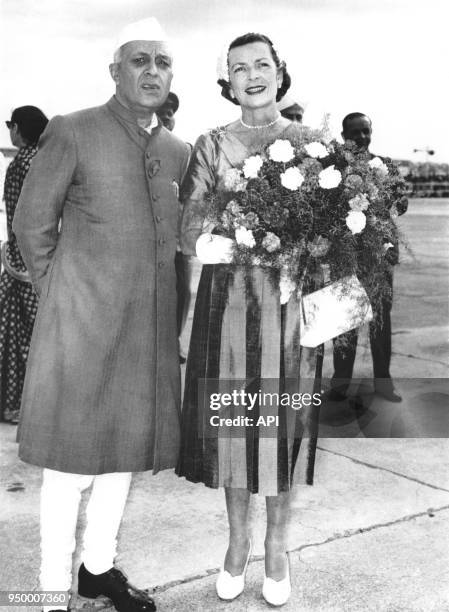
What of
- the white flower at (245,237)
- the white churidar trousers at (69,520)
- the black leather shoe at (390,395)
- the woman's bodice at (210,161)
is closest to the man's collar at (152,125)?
the woman's bodice at (210,161)

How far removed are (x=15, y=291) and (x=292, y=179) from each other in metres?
2.98

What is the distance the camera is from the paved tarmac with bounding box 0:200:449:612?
306 centimetres

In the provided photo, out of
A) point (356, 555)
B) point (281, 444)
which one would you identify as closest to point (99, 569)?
point (281, 444)

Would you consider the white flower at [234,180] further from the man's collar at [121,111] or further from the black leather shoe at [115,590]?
the black leather shoe at [115,590]

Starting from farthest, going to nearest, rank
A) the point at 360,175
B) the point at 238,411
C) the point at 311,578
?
the point at 311,578 → the point at 238,411 → the point at 360,175

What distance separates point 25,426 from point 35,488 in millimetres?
1383

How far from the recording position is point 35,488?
4078 mm

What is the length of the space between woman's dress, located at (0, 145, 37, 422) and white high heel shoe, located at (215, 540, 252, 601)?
8.34ft

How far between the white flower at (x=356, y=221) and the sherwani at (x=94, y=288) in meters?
0.65

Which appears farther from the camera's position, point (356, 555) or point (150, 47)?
point (356, 555)

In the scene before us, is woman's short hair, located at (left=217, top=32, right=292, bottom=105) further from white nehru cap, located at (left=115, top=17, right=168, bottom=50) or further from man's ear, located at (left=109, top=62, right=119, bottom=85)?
man's ear, located at (left=109, top=62, right=119, bottom=85)

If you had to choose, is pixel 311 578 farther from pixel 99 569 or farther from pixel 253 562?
pixel 99 569

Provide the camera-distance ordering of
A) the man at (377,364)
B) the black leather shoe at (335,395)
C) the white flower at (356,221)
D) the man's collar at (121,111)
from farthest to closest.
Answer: the black leather shoe at (335,395) < the man at (377,364) < the man's collar at (121,111) < the white flower at (356,221)

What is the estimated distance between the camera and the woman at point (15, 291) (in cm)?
498
